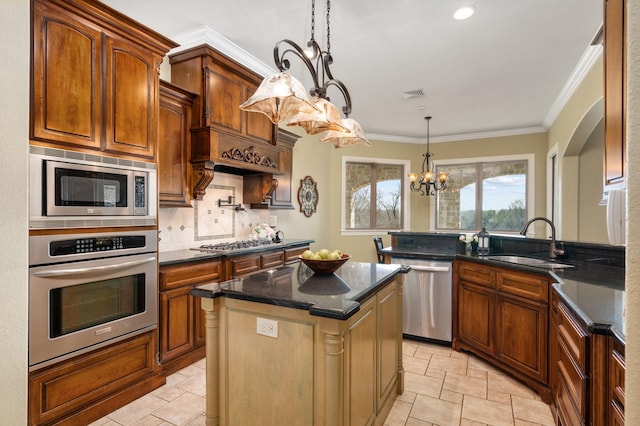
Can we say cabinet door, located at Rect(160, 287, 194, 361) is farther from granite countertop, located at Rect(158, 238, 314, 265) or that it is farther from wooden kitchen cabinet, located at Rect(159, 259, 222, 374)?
granite countertop, located at Rect(158, 238, 314, 265)

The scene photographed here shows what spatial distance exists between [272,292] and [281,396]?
0.52 meters

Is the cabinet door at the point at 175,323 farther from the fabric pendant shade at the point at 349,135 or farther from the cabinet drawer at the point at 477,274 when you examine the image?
the cabinet drawer at the point at 477,274

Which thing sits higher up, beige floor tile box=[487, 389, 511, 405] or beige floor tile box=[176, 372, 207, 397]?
beige floor tile box=[176, 372, 207, 397]

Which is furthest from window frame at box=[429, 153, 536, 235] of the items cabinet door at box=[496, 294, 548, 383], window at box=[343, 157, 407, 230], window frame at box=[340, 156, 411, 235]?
cabinet door at box=[496, 294, 548, 383]

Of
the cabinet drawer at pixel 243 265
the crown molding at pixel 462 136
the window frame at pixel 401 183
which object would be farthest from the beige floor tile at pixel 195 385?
the crown molding at pixel 462 136

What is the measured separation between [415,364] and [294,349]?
6.12 feet

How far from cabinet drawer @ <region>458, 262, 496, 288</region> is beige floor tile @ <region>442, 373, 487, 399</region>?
0.79 metres

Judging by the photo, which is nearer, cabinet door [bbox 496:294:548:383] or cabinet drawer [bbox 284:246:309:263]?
cabinet door [bbox 496:294:548:383]

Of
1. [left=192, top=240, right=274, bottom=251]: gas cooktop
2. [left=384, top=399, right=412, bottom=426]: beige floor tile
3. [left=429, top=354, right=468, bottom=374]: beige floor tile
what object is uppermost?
[left=192, top=240, right=274, bottom=251]: gas cooktop

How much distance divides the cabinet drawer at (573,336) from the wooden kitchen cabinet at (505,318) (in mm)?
589

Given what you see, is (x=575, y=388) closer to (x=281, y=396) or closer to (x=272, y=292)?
(x=281, y=396)

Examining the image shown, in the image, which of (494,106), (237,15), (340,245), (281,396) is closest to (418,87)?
(494,106)

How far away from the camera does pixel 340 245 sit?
6305 mm

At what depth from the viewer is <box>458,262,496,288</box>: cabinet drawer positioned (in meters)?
2.92
